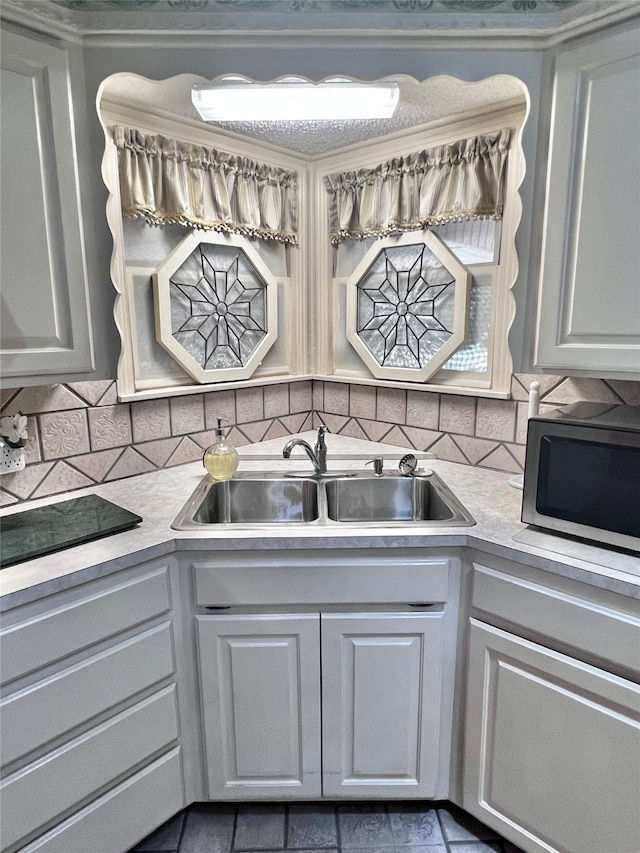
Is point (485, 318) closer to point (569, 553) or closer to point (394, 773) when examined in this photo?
point (569, 553)

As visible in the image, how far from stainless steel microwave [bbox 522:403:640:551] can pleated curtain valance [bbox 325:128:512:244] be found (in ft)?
2.97

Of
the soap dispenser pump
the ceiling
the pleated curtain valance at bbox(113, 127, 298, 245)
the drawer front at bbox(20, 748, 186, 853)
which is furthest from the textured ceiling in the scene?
the drawer front at bbox(20, 748, 186, 853)

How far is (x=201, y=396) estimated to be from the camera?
6.70 feet

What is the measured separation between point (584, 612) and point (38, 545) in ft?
4.35

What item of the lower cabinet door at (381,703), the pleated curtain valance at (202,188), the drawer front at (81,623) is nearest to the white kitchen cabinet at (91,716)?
the drawer front at (81,623)

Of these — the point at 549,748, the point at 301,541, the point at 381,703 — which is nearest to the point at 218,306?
the point at 301,541

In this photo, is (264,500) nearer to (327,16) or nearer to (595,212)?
(595,212)

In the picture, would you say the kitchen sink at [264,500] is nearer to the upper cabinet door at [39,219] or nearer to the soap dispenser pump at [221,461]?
the soap dispenser pump at [221,461]

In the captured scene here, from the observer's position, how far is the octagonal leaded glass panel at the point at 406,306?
2002 mm

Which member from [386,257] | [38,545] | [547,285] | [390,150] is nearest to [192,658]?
[38,545]

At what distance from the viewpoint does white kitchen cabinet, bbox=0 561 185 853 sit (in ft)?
3.66

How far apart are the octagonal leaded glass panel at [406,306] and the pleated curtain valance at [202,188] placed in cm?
43

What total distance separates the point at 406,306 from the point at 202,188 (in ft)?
3.06

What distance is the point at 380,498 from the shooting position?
1.88 meters
